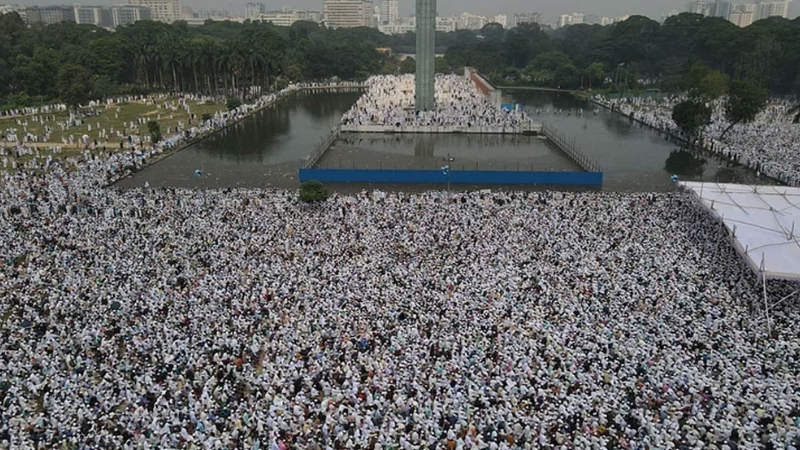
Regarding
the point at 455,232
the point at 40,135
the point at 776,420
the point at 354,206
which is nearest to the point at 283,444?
the point at 776,420

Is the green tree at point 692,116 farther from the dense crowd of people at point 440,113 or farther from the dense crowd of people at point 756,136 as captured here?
the dense crowd of people at point 440,113

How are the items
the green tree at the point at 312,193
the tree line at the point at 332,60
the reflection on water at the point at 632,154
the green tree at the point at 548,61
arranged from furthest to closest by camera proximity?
the green tree at the point at 548,61 < the tree line at the point at 332,60 < the reflection on water at the point at 632,154 < the green tree at the point at 312,193

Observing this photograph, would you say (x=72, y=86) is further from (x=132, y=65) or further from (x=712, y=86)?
(x=712, y=86)

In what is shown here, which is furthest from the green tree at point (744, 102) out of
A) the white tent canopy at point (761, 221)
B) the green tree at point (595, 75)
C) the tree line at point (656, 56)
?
the green tree at point (595, 75)

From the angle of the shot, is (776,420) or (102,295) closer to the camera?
(776,420)

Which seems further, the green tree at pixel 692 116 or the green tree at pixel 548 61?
the green tree at pixel 548 61

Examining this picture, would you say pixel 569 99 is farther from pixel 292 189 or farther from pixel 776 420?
pixel 776 420
